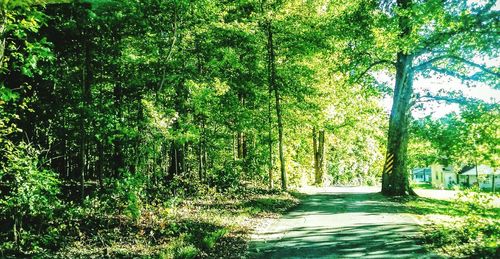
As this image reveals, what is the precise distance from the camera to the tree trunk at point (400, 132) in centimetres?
1916

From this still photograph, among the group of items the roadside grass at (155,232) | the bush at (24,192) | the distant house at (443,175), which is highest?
the bush at (24,192)

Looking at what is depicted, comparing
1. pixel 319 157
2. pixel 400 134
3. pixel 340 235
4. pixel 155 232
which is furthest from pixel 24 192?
pixel 319 157

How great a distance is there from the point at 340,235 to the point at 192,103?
7078 mm

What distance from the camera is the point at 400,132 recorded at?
19.5 metres

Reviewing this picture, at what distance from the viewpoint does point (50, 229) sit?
30.4ft

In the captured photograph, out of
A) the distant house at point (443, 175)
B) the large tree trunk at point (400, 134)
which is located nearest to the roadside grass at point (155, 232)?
the large tree trunk at point (400, 134)

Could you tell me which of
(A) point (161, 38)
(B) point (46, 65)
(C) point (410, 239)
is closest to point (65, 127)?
(B) point (46, 65)

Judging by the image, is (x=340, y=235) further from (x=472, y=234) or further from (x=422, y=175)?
(x=422, y=175)

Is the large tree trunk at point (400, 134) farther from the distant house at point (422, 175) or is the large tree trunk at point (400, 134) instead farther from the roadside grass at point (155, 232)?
the distant house at point (422, 175)

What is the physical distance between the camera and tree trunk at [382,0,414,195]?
62.8 ft

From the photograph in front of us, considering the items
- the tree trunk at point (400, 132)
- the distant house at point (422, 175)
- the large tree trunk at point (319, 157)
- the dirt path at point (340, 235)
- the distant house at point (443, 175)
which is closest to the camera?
the dirt path at point (340, 235)

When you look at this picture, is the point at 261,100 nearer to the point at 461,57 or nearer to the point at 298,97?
the point at 298,97

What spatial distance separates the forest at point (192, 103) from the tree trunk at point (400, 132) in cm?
7

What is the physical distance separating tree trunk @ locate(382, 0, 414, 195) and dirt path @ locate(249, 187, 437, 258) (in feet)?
17.6
